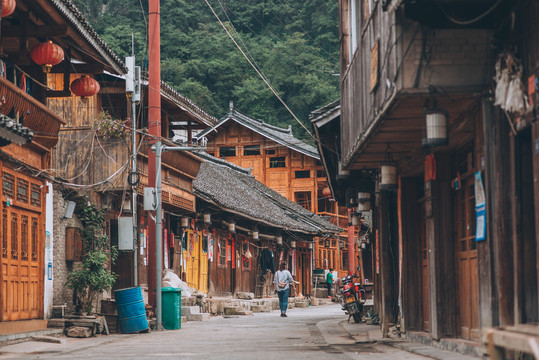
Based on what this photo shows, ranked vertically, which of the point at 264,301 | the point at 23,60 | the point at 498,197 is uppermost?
the point at 23,60

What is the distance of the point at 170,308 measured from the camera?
65.6 feet

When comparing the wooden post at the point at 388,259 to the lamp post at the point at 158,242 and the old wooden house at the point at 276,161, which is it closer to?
the lamp post at the point at 158,242

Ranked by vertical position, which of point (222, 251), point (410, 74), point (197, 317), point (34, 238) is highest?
point (410, 74)

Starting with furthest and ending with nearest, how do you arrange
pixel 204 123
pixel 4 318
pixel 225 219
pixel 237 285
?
pixel 237 285
pixel 225 219
pixel 204 123
pixel 4 318

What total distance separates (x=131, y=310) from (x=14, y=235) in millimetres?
3459

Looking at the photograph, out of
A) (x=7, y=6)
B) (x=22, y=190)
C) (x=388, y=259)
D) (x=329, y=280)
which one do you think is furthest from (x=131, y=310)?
(x=329, y=280)

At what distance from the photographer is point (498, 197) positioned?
29.6ft

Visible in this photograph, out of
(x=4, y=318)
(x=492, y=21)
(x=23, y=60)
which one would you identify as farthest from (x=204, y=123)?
(x=492, y=21)

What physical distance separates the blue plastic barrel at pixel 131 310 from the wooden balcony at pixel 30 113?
3771 mm

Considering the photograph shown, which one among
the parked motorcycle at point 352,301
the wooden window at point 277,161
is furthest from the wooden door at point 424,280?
the wooden window at point 277,161

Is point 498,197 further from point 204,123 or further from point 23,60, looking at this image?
point 204,123

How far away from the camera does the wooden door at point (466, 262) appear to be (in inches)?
453

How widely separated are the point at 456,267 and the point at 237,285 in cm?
2275

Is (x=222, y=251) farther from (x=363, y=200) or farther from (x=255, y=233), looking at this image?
(x=363, y=200)
